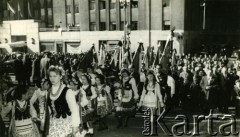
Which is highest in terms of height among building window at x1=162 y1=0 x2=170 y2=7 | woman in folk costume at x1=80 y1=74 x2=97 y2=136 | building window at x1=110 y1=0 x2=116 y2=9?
building window at x1=110 y1=0 x2=116 y2=9

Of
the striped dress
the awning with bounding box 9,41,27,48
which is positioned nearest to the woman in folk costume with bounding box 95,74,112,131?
the striped dress

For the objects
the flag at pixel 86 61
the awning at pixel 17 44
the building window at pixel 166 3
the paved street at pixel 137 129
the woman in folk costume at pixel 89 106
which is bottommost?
the paved street at pixel 137 129

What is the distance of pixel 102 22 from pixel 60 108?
7.43 metres

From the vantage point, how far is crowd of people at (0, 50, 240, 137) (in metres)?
3.84

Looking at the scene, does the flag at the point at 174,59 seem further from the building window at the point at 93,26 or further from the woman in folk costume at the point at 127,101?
the building window at the point at 93,26

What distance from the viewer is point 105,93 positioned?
5562 mm

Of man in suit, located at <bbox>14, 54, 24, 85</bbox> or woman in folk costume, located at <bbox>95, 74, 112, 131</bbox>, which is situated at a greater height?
man in suit, located at <bbox>14, 54, 24, 85</bbox>

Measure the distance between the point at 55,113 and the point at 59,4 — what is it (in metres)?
7.20

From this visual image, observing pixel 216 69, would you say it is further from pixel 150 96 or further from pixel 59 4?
pixel 59 4

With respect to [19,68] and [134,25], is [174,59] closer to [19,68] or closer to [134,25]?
[134,25]

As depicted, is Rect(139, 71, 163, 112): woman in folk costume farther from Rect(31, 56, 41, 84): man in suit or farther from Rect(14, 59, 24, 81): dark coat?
Rect(14, 59, 24, 81): dark coat

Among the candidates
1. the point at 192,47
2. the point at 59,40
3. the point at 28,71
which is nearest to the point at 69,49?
the point at 59,40

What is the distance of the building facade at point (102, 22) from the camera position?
730 centimetres

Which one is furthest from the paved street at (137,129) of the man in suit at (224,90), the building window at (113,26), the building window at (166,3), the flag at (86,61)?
the building window at (113,26)
